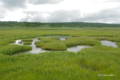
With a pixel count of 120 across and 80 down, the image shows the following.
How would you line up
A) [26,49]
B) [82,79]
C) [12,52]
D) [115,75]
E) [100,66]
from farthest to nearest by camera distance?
[26,49], [12,52], [100,66], [115,75], [82,79]

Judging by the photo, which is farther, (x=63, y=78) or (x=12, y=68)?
(x=12, y=68)

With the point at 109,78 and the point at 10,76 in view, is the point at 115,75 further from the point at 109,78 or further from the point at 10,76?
the point at 10,76

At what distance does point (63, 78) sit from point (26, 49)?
47.3 feet

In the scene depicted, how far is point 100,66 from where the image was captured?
31.0ft

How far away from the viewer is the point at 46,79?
278 inches

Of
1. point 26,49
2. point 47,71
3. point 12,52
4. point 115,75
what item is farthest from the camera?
point 26,49

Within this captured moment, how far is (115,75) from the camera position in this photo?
7547 millimetres

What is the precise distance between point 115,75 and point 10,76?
8.45m

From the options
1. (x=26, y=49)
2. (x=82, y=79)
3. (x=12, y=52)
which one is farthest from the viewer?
(x=26, y=49)

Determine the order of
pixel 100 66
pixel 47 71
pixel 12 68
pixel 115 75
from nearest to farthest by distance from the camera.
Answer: pixel 115 75 < pixel 47 71 < pixel 12 68 < pixel 100 66

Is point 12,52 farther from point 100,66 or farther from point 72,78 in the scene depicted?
point 100,66

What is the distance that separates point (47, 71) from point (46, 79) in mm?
1153

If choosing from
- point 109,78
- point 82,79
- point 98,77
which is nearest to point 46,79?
point 82,79

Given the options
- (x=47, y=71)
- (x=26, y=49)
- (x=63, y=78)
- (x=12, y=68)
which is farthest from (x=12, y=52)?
(x=63, y=78)
